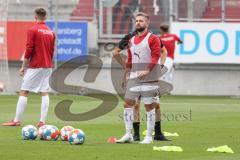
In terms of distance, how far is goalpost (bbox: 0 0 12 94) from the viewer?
3050 centimetres

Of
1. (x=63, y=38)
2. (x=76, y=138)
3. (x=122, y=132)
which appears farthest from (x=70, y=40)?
(x=76, y=138)

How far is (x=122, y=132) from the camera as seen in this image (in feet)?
55.1

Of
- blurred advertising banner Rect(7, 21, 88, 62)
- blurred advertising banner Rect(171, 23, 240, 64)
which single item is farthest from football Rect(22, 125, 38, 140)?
blurred advertising banner Rect(171, 23, 240, 64)

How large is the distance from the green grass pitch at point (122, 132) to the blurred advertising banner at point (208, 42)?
3792 millimetres

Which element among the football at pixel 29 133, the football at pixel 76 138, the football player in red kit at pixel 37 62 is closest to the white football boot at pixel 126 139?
the football at pixel 76 138

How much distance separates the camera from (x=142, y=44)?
1449 cm

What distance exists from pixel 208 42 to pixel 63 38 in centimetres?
552

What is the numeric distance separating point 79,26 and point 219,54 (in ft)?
17.9

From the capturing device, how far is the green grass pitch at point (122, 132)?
1231 centimetres

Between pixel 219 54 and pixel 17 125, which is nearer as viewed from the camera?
pixel 17 125

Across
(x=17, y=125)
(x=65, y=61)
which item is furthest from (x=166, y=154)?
(x=65, y=61)

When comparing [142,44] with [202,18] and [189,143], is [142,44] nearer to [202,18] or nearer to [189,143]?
[189,143]

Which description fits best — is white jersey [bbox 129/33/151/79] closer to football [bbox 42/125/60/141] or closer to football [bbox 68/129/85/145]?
football [bbox 68/129/85/145]

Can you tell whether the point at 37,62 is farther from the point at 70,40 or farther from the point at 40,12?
the point at 70,40
